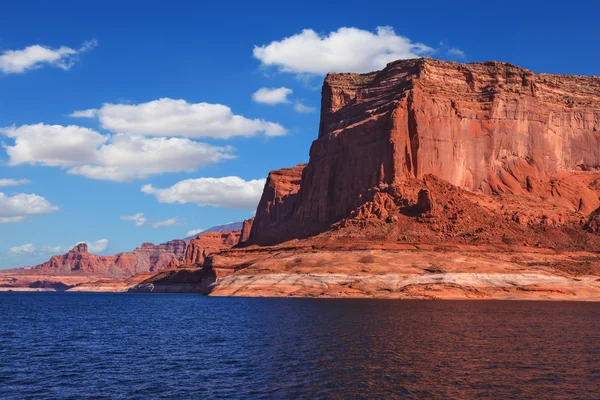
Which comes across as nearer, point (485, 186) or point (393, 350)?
point (393, 350)

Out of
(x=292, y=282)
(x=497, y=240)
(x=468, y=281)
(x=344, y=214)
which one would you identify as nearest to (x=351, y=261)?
(x=292, y=282)

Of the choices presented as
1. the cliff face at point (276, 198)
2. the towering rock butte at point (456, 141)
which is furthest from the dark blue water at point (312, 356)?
the cliff face at point (276, 198)

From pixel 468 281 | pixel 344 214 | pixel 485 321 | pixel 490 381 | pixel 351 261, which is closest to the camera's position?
pixel 490 381

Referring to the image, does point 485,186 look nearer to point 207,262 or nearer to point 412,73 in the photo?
point 412,73

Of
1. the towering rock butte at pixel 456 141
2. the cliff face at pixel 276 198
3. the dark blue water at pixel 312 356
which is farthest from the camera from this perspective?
the cliff face at pixel 276 198

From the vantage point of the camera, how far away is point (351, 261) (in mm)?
99500

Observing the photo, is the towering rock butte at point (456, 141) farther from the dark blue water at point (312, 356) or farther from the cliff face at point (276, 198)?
the dark blue water at point (312, 356)

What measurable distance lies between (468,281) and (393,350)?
51.5m

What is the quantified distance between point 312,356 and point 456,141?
10450cm

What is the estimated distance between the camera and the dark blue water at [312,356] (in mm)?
31719

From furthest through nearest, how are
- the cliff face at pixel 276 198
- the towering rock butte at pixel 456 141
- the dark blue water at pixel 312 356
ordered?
the cliff face at pixel 276 198, the towering rock butte at pixel 456 141, the dark blue water at pixel 312 356

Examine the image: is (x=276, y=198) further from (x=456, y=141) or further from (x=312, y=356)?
(x=312, y=356)

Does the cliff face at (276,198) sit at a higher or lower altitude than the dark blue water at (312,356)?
higher

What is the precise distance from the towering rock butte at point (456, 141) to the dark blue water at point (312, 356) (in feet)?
214
